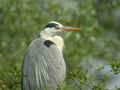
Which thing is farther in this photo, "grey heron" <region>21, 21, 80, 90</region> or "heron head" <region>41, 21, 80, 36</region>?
"heron head" <region>41, 21, 80, 36</region>

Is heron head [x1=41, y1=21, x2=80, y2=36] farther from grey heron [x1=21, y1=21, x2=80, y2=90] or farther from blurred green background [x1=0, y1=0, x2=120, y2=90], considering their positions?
blurred green background [x1=0, y1=0, x2=120, y2=90]

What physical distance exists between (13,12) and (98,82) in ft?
9.86

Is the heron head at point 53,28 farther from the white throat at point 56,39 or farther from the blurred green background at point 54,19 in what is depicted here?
the blurred green background at point 54,19

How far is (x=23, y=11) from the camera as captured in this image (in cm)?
649

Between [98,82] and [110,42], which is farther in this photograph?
[110,42]

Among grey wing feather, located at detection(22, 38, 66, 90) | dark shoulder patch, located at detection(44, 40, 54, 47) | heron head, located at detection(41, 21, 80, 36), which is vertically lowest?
grey wing feather, located at detection(22, 38, 66, 90)

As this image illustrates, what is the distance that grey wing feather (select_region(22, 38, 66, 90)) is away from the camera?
4.33 m

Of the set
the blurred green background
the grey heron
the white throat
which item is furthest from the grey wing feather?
the blurred green background

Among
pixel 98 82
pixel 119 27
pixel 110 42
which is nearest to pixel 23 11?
pixel 110 42

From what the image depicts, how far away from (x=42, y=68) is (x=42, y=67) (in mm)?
13

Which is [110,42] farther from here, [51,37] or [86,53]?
[51,37]

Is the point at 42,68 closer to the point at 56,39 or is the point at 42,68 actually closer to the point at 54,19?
the point at 56,39

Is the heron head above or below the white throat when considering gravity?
above

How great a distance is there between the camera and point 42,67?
14.5ft
